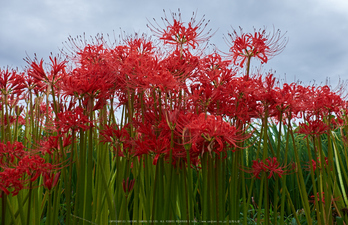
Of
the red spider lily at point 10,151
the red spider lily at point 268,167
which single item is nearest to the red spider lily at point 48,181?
the red spider lily at point 10,151

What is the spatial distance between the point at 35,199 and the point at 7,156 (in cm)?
57

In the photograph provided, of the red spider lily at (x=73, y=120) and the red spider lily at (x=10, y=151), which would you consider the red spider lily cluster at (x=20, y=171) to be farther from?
the red spider lily at (x=73, y=120)

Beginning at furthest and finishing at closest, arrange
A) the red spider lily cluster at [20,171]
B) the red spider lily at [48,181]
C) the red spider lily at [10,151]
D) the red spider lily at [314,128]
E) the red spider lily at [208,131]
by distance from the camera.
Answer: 1. the red spider lily at [314,128]
2. the red spider lily at [10,151]
3. the red spider lily at [48,181]
4. the red spider lily cluster at [20,171]
5. the red spider lily at [208,131]

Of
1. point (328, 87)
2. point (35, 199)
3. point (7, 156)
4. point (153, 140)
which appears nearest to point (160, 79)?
point (153, 140)

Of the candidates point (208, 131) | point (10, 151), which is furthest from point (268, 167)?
point (10, 151)

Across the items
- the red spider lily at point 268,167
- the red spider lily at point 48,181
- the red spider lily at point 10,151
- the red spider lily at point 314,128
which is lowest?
the red spider lily at point 48,181

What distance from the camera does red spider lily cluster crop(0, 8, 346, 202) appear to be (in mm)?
1835

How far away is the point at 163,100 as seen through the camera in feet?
7.70

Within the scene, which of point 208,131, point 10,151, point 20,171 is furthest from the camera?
point 10,151

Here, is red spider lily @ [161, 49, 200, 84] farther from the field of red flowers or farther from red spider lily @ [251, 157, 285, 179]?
red spider lily @ [251, 157, 285, 179]

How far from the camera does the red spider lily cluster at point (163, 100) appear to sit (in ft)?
6.02

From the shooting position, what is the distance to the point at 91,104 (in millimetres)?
2119

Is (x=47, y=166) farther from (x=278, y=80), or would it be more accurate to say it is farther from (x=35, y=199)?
(x=278, y=80)

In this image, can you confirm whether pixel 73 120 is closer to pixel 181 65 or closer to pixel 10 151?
pixel 10 151
